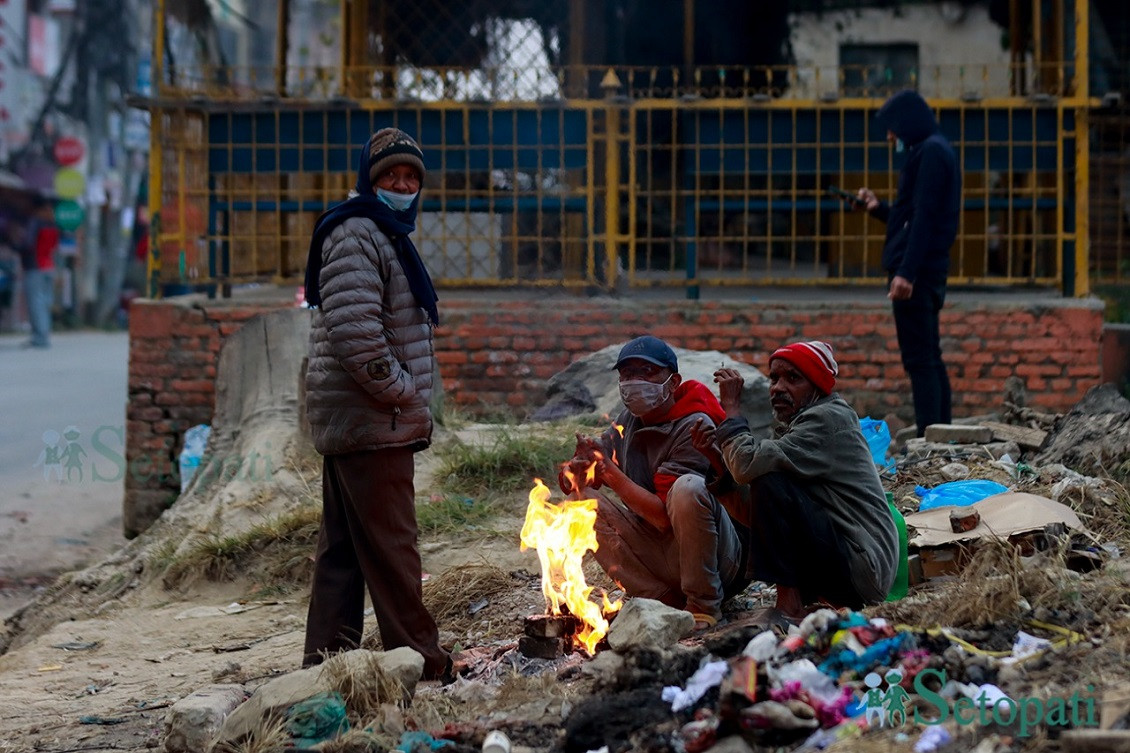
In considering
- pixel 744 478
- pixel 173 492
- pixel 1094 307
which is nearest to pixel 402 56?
pixel 173 492

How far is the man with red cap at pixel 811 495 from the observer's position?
15.6ft

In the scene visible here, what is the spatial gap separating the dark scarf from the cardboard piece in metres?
2.22

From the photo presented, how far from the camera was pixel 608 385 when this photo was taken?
27.5 ft

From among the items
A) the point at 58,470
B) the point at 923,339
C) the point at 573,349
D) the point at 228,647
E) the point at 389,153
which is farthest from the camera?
the point at 58,470

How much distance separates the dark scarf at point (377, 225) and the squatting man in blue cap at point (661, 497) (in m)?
0.82

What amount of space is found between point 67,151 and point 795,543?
30.1 meters

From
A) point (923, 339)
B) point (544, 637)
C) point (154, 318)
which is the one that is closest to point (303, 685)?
point (544, 637)

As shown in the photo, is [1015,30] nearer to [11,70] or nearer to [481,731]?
[481,731]

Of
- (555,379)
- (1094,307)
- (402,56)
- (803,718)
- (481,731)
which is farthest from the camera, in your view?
(402,56)

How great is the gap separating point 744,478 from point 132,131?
32229 mm

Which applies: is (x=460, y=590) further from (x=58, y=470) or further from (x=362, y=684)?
(x=58, y=470)

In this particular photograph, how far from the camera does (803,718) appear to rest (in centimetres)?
371

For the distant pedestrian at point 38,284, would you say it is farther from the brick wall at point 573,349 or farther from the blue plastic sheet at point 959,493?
the blue plastic sheet at point 959,493
